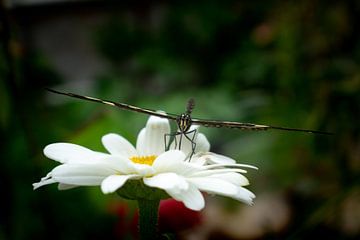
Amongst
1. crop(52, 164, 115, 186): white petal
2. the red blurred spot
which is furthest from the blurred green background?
crop(52, 164, 115, 186): white petal

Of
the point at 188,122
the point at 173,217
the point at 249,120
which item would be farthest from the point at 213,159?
the point at 249,120

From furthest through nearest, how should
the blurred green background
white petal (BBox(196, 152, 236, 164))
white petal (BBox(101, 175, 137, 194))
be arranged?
the blurred green background
white petal (BBox(196, 152, 236, 164))
white petal (BBox(101, 175, 137, 194))

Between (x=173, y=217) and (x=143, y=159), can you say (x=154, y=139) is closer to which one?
(x=143, y=159)

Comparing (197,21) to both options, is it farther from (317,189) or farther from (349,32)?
(317,189)

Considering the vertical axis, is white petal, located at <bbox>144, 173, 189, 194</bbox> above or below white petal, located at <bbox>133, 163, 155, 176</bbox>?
below

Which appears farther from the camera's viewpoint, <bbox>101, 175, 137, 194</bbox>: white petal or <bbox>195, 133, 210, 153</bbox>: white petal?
<bbox>195, 133, 210, 153</bbox>: white petal

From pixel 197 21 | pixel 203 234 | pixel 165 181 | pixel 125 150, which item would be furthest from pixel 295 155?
pixel 197 21

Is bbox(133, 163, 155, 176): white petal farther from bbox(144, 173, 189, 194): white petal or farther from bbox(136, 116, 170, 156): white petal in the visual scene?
bbox(136, 116, 170, 156): white petal
